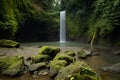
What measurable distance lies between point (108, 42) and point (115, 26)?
278cm

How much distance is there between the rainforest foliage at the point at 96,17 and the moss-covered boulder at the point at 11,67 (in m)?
10.4

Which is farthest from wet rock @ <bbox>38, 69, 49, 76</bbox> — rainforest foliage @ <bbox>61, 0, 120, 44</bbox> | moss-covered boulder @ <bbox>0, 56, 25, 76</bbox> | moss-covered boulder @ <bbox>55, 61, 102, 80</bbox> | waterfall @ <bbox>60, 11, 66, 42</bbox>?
waterfall @ <bbox>60, 11, 66, 42</bbox>

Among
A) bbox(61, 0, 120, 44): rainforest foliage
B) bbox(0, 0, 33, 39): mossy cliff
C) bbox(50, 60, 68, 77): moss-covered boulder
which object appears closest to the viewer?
bbox(50, 60, 68, 77): moss-covered boulder

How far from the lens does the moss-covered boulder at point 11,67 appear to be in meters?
8.04

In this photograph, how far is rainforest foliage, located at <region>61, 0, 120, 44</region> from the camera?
55.7 feet

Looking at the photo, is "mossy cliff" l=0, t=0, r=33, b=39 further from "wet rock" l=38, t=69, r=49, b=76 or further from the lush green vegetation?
"wet rock" l=38, t=69, r=49, b=76

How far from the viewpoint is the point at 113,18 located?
16750 millimetres

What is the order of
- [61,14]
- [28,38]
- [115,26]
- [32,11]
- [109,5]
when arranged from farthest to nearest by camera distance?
[61,14] → [28,38] → [32,11] → [109,5] → [115,26]

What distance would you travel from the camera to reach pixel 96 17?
885 inches

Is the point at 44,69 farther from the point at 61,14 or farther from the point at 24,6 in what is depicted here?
the point at 61,14

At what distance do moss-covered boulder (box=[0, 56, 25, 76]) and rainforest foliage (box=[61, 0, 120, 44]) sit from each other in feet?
34.1

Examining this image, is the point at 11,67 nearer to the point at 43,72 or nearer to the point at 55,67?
the point at 43,72

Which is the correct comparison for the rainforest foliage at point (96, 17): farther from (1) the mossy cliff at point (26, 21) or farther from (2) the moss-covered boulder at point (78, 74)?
(2) the moss-covered boulder at point (78, 74)

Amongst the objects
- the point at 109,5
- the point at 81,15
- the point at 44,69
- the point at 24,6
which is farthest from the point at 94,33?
the point at 44,69
